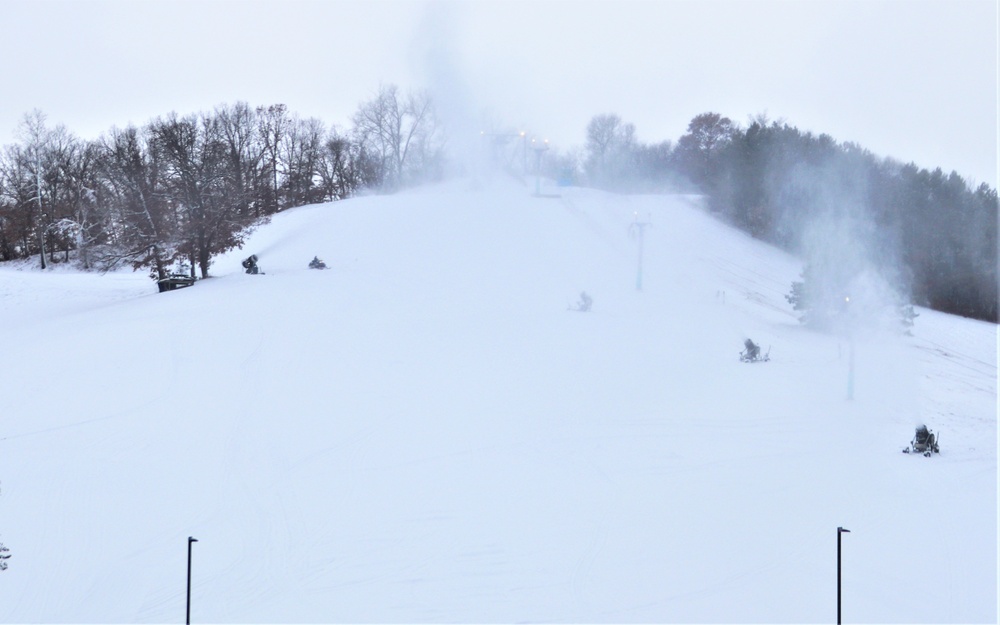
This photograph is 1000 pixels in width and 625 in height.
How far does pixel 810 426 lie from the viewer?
61.2 feet

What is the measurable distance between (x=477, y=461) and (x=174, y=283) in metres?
19.6

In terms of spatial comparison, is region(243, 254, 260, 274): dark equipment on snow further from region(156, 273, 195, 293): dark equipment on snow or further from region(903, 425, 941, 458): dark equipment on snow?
region(903, 425, 941, 458): dark equipment on snow

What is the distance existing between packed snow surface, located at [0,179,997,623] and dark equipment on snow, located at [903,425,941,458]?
20 centimetres

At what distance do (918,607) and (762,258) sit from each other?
30105 millimetres

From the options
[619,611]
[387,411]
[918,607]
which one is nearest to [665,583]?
[619,611]

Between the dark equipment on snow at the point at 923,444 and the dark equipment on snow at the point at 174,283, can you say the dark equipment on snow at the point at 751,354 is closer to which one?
the dark equipment on snow at the point at 923,444

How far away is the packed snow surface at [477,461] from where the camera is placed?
11.5m

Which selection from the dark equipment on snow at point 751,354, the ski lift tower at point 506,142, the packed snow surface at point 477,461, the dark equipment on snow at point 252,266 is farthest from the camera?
the ski lift tower at point 506,142

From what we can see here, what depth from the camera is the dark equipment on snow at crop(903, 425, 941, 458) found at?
56.9 feet

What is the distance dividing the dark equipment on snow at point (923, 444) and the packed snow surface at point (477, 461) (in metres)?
0.20

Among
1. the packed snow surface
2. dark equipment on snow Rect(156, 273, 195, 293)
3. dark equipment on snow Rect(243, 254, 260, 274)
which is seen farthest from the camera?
dark equipment on snow Rect(243, 254, 260, 274)

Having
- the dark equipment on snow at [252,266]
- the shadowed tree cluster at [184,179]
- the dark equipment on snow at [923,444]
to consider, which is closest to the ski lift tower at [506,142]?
the shadowed tree cluster at [184,179]

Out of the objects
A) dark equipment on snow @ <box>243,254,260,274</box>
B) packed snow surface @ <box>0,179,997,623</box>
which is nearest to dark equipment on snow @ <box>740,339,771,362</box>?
packed snow surface @ <box>0,179,997,623</box>

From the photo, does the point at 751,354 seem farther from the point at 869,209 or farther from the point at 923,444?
the point at 869,209
